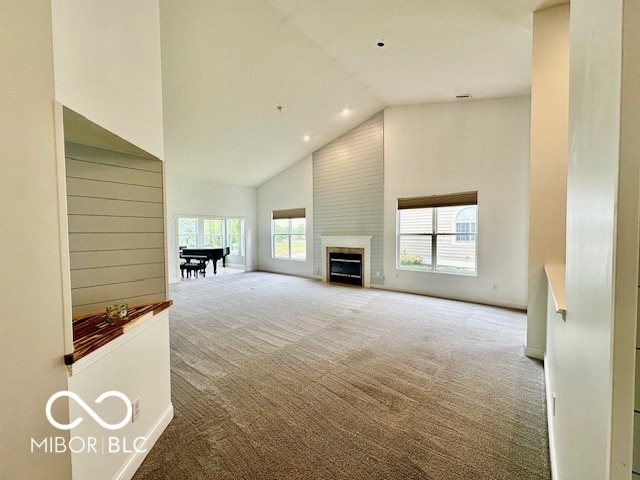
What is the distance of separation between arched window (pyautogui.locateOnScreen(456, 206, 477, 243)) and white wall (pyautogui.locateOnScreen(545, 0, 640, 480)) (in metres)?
4.74

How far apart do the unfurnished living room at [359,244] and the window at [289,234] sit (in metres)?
2.01

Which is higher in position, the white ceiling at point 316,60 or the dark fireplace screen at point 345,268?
the white ceiling at point 316,60

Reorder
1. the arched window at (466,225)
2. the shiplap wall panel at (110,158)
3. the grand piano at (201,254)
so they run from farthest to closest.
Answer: the grand piano at (201,254), the arched window at (466,225), the shiplap wall panel at (110,158)

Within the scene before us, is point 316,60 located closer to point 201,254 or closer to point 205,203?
point 205,203

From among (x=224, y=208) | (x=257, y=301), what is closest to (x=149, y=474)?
(x=257, y=301)

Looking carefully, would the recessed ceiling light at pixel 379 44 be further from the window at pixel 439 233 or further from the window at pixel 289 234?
the window at pixel 289 234

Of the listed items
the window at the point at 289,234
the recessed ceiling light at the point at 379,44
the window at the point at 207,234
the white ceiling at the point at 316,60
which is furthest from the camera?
the window at the point at 207,234

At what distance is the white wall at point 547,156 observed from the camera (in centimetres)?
292

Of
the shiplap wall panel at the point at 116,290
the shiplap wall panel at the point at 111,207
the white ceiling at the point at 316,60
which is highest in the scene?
the white ceiling at the point at 316,60

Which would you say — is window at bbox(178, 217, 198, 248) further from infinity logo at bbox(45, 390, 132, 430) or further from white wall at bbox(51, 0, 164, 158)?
infinity logo at bbox(45, 390, 132, 430)

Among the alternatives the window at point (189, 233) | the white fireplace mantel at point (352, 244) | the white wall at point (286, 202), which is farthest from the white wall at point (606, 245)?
the window at point (189, 233)

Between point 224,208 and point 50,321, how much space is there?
790 cm

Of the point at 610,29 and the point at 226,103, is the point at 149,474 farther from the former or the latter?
the point at 226,103

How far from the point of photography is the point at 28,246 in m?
1.01
